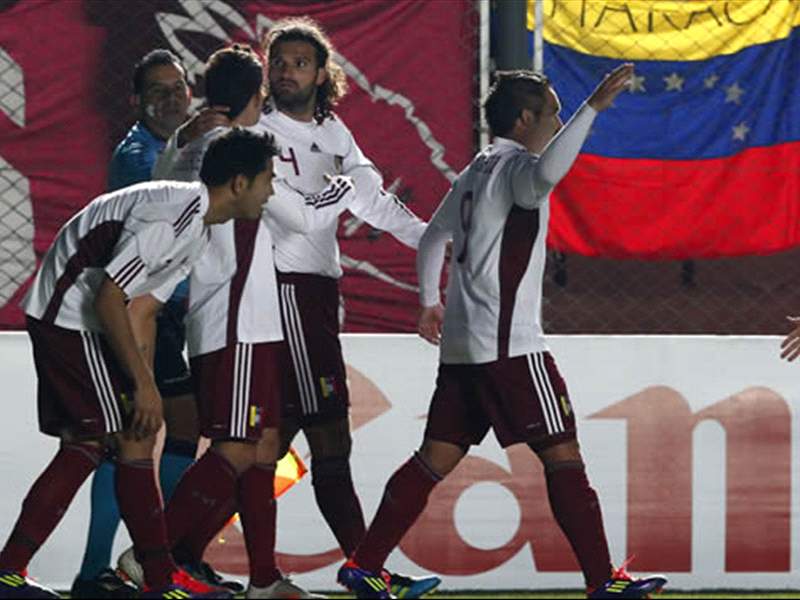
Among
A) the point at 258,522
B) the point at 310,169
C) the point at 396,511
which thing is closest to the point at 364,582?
the point at 396,511

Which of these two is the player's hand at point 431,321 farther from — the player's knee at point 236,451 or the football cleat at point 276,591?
the football cleat at point 276,591

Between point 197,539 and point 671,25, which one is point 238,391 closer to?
point 197,539

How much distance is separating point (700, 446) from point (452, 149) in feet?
9.71

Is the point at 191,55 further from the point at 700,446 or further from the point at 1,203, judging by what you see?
the point at 700,446

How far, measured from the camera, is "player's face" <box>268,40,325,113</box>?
7.14m

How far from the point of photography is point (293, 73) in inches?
281

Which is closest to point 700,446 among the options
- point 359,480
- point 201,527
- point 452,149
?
point 359,480

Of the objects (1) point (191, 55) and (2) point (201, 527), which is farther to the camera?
(1) point (191, 55)

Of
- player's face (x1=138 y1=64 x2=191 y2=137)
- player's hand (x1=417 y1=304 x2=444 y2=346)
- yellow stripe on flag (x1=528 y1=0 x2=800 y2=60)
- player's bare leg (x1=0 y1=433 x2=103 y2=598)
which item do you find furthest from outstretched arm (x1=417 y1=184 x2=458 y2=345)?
yellow stripe on flag (x1=528 y1=0 x2=800 y2=60)

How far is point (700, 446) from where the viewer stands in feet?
25.3

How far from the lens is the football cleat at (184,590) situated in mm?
6441

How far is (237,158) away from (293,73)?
813 mm

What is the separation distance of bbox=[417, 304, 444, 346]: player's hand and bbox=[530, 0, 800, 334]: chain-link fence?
122 inches

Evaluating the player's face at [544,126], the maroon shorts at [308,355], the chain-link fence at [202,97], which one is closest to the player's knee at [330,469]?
the maroon shorts at [308,355]
